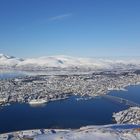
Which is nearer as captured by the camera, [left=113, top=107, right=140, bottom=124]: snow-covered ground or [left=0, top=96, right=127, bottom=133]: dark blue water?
[left=113, top=107, right=140, bottom=124]: snow-covered ground

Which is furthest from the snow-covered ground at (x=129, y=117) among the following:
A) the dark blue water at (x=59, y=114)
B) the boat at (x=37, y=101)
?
the boat at (x=37, y=101)

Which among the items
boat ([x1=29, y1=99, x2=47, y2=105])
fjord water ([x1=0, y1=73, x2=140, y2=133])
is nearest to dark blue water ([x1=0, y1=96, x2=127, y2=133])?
fjord water ([x1=0, y1=73, x2=140, y2=133])

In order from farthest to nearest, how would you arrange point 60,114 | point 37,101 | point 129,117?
point 37,101 < point 60,114 < point 129,117

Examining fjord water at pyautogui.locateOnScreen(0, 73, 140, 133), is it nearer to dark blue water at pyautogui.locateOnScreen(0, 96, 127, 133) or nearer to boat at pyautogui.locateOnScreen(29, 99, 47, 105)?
dark blue water at pyautogui.locateOnScreen(0, 96, 127, 133)

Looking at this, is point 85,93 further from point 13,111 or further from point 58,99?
point 13,111

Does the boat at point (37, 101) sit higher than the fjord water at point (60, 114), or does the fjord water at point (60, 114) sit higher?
the boat at point (37, 101)

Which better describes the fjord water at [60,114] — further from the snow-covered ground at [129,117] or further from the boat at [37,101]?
the boat at [37,101]

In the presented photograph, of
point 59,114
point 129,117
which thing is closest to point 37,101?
point 59,114

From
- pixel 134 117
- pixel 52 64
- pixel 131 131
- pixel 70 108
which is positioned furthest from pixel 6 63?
pixel 131 131

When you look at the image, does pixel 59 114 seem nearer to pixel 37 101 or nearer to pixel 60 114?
pixel 60 114
